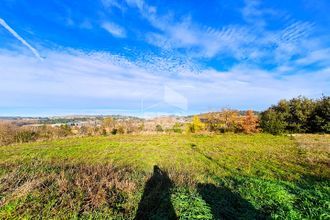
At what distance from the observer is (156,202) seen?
13.4ft

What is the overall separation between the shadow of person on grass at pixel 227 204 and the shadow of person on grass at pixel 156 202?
67cm

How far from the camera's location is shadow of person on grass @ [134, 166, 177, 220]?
11.9 feet

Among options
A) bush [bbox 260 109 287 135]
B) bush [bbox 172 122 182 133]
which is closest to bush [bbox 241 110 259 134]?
bush [bbox 260 109 287 135]

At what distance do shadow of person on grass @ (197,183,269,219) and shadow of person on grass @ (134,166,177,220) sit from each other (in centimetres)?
67

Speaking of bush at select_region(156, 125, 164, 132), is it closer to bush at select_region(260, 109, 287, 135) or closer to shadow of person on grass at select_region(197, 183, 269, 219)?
bush at select_region(260, 109, 287, 135)

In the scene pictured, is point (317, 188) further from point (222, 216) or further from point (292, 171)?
point (292, 171)

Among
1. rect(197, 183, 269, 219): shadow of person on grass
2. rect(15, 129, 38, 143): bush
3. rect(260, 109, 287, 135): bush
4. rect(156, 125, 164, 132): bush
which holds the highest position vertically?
rect(260, 109, 287, 135): bush

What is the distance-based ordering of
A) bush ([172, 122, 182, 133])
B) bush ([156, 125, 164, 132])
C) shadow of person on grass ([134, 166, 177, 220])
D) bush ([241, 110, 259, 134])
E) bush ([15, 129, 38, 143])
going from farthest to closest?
bush ([156, 125, 164, 132]) → bush ([172, 122, 182, 133]) → bush ([241, 110, 259, 134]) → bush ([15, 129, 38, 143]) → shadow of person on grass ([134, 166, 177, 220])

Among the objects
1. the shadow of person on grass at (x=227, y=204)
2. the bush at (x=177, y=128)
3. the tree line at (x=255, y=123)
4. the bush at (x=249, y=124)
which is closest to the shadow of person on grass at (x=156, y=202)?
the shadow of person on grass at (x=227, y=204)

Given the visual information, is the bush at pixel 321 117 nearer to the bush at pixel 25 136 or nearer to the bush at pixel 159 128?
the bush at pixel 159 128

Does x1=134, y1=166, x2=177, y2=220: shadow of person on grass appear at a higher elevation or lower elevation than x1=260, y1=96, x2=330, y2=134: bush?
lower

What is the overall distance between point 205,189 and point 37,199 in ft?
10.2

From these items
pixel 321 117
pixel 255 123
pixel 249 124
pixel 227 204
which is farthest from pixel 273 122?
pixel 227 204

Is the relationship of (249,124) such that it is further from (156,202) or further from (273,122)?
(156,202)
